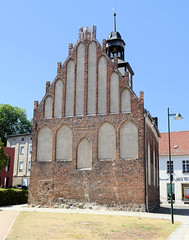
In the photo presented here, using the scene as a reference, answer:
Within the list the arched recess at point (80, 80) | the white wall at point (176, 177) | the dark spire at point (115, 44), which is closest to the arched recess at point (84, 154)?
the arched recess at point (80, 80)

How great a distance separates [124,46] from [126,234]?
23.5 meters

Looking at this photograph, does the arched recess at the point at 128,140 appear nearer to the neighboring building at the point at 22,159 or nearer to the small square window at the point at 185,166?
the small square window at the point at 185,166

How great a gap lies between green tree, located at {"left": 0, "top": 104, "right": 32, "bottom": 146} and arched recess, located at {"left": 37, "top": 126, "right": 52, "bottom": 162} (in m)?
39.1

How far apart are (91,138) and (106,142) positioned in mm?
1353

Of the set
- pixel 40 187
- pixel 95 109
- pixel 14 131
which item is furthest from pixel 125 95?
pixel 14 131

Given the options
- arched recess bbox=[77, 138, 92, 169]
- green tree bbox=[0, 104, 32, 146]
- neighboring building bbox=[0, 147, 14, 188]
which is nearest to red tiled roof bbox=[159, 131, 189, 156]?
arched recess bbox=[77, 138, 92, 169]

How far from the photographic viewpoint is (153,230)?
41.9 ft

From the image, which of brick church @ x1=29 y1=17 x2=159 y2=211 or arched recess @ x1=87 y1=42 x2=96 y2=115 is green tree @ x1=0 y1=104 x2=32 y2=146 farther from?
arched recess @ x1=87 y1=42 x2=96 y2=115

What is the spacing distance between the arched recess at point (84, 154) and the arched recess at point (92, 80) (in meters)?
2.70

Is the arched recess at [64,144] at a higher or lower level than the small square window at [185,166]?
higher

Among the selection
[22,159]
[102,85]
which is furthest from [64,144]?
[22,159]

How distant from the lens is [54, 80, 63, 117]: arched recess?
86.9 feet

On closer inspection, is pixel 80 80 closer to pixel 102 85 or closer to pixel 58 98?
pixel 102 85

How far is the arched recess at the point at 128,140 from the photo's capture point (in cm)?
2327
